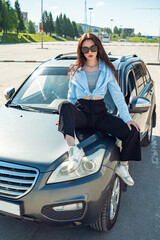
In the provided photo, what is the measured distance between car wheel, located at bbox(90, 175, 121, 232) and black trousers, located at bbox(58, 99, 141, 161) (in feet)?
1.07

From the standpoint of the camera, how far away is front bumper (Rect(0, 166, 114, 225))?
7.26 feet

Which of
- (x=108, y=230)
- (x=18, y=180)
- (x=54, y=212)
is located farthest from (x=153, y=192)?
(x=18, y=180)

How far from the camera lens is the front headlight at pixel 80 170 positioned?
2271 millimetres

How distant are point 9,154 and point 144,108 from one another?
5.47 ft

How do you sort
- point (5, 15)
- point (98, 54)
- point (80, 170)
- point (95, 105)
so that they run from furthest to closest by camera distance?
point (5, 15) < point (98, 54) < point (95, 105) < point (80, 170)

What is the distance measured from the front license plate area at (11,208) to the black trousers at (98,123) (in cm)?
79

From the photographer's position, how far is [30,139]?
265cm

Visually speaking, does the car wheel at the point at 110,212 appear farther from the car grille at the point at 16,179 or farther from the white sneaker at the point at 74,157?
the car grille at the point at 16,179

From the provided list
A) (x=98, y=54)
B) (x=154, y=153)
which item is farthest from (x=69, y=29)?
(x=98, y=54)

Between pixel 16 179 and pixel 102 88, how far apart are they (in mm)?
1353

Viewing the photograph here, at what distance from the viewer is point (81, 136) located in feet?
8.84

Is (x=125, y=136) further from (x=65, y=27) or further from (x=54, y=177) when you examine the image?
(x=65, y=27)

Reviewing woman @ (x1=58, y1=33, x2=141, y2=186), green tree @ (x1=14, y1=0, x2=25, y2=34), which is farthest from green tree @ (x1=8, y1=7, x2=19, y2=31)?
woman @ (x1=58, y1=33, x2=141, y2=186)

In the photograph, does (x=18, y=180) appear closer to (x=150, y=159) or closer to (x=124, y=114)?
(x=124, y=114)
